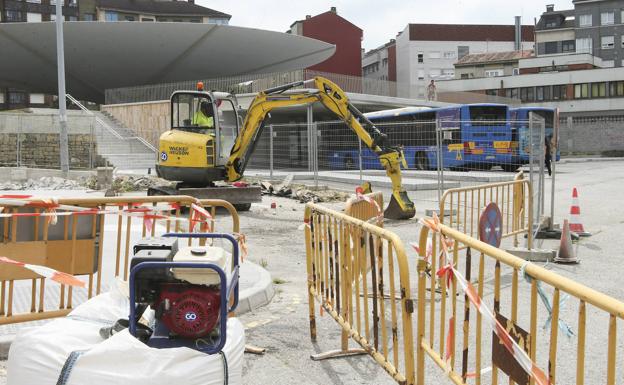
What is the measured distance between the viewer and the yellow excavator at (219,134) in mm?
13688

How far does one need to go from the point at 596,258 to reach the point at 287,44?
3235 cm

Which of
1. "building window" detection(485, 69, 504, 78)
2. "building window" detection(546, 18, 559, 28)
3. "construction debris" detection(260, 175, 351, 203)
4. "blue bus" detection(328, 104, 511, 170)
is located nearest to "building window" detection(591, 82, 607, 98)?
"building window" detection(485, 69, 504, 78)

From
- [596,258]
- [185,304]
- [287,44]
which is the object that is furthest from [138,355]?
[287,44]

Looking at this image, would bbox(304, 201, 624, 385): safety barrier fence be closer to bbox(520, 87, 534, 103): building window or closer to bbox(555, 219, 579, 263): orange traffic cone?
bbox(555, 219, 579, 263): orange traffic cone

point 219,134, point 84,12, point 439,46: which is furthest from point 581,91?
point 84,12

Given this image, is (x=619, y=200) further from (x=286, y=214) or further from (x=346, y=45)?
(x=346, y=45)

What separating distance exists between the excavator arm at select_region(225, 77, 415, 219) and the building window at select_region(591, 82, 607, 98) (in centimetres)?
5587

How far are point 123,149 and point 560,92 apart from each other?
49.5 m

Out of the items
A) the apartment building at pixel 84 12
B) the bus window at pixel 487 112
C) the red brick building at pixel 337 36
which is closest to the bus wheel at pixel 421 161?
the bus window at pixel 487 112

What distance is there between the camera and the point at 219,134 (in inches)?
558

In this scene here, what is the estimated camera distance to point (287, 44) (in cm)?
3928

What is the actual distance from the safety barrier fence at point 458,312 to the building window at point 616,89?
62.5 metres

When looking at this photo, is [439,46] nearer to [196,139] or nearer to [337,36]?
[337,36]

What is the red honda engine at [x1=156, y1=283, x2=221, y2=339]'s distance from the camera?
318 cm
